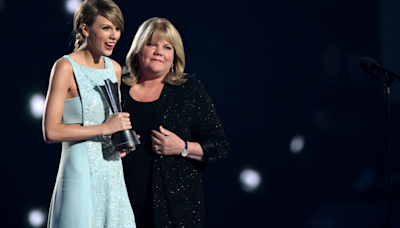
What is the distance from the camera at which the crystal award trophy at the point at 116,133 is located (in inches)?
49.8

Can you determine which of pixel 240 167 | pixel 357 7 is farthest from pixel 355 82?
pixel 240 167

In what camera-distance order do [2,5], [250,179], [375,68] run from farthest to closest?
[250,179] → [2,5] → [375,68]

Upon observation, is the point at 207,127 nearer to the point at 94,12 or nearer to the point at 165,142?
the point at 165,142

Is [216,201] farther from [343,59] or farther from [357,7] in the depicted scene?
[357,7]

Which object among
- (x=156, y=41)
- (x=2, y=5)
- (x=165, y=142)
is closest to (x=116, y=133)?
(x=165, y=142)

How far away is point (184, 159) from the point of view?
5.39 feet

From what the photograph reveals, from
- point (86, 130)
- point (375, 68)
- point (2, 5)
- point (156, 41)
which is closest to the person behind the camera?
point (86, 130)

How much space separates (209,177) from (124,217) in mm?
1318

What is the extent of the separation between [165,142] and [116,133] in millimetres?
298

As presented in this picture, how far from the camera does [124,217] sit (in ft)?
4.37

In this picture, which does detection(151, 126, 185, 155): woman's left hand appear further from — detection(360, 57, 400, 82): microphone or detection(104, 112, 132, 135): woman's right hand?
detection(360, 57, 400, 82): microphone

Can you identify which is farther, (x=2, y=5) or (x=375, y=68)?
(x=2, y=5)

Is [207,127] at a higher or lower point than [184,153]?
higher

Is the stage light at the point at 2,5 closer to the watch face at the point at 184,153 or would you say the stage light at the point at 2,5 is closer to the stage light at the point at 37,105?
the stage light at the point at 37,105
